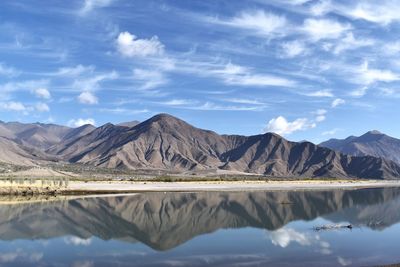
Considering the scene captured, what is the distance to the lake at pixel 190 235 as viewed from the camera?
29.1m

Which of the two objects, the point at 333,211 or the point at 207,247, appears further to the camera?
the point at 333,211

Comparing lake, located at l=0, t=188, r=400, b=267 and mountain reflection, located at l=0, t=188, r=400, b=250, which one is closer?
lake, located at l=0, t=188, r=400, b=267

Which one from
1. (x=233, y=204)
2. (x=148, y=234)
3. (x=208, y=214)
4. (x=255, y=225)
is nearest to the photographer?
(x=148, y=234)

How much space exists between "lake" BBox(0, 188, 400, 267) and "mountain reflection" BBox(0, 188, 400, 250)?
0.32 ft

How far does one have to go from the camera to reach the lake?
2906cm

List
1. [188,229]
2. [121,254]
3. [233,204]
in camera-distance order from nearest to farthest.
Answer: [121,254] < [188,229] < [233,204]

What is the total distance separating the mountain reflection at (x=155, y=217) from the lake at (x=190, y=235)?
97mm

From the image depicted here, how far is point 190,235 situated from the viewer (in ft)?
132

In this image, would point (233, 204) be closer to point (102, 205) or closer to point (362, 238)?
point (102, 205)

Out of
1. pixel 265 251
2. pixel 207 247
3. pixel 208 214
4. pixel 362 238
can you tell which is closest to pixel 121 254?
pixel 207 247

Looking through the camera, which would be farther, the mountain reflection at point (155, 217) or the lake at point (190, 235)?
the mountain reflection at point (155, 217)

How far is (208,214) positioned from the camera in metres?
56.2

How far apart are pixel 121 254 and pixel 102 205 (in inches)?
1302

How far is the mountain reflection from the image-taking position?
40875mm
